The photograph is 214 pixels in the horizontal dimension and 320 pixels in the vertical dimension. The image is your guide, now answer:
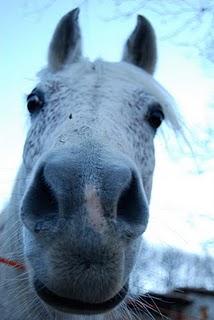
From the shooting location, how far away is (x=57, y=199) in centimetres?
163

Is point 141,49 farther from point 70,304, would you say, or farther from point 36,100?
point 70,304

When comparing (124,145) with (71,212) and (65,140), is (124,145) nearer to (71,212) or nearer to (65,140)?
(65,140)

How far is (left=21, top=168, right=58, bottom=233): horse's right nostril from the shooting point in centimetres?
167

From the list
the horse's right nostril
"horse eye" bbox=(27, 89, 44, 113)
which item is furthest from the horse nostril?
"horse eye" bbox=(27, 89, 44, 113)

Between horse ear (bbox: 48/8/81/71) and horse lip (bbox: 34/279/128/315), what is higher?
horse ear (bbox: 48/8/81/71)

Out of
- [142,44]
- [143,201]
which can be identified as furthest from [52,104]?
[142,44]

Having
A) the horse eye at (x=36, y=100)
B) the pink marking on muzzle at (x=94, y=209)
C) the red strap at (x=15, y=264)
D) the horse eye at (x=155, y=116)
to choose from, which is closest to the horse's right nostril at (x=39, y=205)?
the pink marking on muzzle at (x=94, y=209)

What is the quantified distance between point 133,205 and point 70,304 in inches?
23.1

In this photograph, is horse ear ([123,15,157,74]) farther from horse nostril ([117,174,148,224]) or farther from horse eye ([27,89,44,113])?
horse nostril ([117,174,148,224])

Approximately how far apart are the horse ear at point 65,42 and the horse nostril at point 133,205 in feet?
7.35

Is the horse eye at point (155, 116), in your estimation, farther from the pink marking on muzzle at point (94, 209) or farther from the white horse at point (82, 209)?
the pink marking on muzzle at point (94, 209)

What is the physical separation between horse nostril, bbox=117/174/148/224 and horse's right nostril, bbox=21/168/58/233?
0.35 meters

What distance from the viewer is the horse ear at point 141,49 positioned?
3.85 meters

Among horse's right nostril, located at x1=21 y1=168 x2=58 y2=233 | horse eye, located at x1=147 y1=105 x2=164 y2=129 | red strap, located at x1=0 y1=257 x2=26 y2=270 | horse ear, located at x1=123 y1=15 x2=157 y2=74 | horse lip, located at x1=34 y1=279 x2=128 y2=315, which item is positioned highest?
horse ear, located at x1=123 y1=15 x2=157 y2=74
